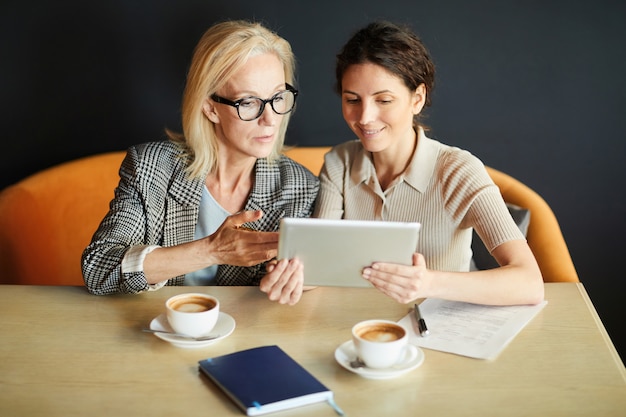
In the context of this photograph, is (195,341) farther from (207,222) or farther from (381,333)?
(207,222)

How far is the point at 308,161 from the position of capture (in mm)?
2887

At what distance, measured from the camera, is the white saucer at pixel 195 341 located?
1.53 meters

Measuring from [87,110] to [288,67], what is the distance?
43.9 inches

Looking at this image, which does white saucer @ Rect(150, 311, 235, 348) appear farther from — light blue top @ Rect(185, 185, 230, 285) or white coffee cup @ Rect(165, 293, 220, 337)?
light blue top @ Rect(185, 185, 230, 285)

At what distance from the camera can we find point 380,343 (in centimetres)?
138

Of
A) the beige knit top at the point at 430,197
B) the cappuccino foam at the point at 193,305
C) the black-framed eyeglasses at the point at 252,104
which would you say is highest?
the black-framed eyeglasses at the point at 252,104

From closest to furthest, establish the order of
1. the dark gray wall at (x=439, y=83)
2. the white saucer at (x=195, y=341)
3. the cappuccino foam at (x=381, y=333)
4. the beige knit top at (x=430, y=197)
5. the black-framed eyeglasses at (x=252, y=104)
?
the cappuccino foam at (x=381, y=333) → the white saucer at (x=195, y=341) → the beige knit top at (x=430, y=197) → the black-framed eyeglasses at (x=252, y=104) → the dark gray wall at (x=439, y=83)

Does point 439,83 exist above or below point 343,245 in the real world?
above

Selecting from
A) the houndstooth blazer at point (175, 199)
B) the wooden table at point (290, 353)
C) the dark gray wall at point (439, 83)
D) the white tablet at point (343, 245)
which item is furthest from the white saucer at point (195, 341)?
the dark gray wall at point (439, 83)

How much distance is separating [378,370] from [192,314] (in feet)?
1.30

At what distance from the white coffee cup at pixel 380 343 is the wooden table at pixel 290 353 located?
4 cm

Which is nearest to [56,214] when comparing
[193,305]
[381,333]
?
[193,305]

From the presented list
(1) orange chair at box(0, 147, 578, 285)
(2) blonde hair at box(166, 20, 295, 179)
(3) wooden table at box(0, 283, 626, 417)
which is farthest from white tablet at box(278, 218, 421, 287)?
(1) orange chair at box(0, 147, 578, 285)

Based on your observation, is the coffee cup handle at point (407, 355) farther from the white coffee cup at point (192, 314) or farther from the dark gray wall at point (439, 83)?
the dark gray wall at point (439, 83)
